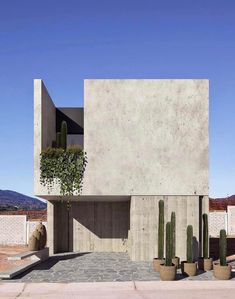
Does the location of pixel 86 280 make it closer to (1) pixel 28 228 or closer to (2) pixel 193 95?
(2) pixel 193 95

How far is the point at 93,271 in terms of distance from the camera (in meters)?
20.1

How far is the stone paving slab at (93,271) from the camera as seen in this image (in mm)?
18188

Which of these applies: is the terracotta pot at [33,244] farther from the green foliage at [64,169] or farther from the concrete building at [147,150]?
the green foliage at [64,169]

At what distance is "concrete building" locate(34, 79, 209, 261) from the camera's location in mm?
22422

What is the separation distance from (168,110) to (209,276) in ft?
26.0

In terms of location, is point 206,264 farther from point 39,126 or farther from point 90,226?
point 39,126

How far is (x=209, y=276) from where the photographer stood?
18.9m

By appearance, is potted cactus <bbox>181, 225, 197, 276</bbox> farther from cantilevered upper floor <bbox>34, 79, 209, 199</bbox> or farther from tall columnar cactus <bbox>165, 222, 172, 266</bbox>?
cantilevered upper floor <bbox>34, 79, 209, 199</bbox>

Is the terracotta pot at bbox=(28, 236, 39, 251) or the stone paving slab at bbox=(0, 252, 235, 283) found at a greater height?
the terracotta pot at bbox=(28, 236, 39, 251)

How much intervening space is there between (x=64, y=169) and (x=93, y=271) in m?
5.00

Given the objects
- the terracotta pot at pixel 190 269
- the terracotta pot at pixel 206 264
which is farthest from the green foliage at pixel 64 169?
the terracotta pot at pixel 206 264

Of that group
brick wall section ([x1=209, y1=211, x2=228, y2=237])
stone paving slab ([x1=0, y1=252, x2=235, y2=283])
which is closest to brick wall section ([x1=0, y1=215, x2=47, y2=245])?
stone paving slab ([x1=0, y1=252, x2=235, y2=283])

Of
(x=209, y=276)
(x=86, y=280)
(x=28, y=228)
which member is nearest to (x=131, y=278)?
(x=86, y=280)

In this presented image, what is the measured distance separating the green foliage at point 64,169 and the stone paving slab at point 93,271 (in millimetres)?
3445
